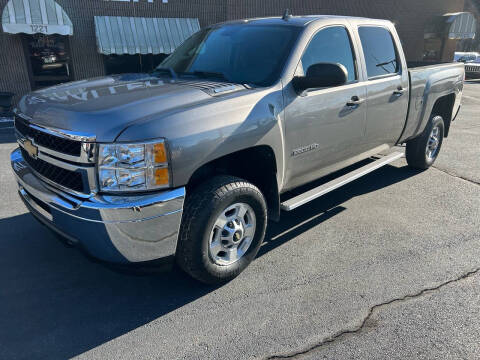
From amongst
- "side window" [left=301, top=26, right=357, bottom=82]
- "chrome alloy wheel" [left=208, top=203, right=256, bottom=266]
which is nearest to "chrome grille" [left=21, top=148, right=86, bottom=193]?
"chrome alloy wheel" [left=208, top=203, right=256, bottom=266]

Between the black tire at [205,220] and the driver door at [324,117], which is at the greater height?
the driver door at [324,117]

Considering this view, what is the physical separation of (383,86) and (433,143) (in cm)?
222

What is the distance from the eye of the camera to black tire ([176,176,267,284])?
265 centimetres

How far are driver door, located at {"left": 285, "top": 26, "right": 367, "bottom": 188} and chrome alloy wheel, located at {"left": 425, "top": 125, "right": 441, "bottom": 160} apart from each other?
2251mm

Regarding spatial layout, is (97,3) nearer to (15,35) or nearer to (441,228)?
(15,35)

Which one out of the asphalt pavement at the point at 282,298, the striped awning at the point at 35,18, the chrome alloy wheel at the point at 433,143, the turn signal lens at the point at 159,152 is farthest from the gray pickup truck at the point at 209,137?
the striped awning at the point at 35,18

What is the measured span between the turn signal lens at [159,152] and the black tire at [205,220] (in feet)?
1.48

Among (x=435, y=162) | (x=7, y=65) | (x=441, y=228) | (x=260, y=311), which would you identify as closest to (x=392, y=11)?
(x=435, y=162)

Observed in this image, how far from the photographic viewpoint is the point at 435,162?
637cm

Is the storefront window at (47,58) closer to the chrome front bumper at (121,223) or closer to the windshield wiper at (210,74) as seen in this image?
the windshield wiper at (210,74)

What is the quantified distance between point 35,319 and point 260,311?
5.26ft

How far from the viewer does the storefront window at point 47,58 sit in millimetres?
12664

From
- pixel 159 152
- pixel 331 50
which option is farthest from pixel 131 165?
pixel 331 50

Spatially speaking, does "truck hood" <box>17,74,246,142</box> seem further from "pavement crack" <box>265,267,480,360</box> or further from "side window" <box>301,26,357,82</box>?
"pavement crack" <box>265,267,480,360</box>
